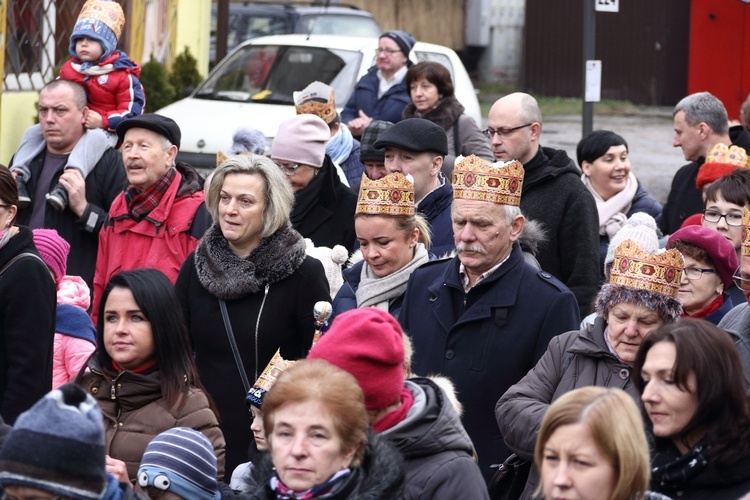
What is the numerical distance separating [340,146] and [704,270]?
3632 millimetres

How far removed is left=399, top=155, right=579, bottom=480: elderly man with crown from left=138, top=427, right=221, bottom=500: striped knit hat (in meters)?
1.30

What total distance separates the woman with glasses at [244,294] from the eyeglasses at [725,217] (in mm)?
2047

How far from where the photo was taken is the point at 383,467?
3.71 m

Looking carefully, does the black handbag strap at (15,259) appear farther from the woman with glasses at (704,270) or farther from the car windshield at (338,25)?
the car windshield at (338,25)

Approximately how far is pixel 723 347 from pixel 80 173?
459cm

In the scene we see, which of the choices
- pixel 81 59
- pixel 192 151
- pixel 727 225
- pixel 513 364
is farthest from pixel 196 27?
pixel 513 364

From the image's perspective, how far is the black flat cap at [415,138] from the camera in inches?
277

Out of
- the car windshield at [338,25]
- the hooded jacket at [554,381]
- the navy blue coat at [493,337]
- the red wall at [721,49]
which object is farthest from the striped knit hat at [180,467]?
the red wall at [721,49]

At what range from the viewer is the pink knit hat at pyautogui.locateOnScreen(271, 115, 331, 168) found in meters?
7.36

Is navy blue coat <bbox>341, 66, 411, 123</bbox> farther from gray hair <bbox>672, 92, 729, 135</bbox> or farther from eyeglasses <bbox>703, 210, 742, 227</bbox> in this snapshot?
eyeglasses <bbox>703, 210, 742, 227</bbox>

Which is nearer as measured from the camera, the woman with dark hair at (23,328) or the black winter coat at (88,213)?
the woman with dark hair at (23,328)

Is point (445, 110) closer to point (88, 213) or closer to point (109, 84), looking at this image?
point (109, 84)

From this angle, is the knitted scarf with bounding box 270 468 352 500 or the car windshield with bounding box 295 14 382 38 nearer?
the knitted scarf with bounding box 270 468 352 500

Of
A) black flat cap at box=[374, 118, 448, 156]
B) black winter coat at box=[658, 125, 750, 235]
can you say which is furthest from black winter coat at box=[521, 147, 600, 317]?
black winter coat at box=[658, 125, 750, 235]
